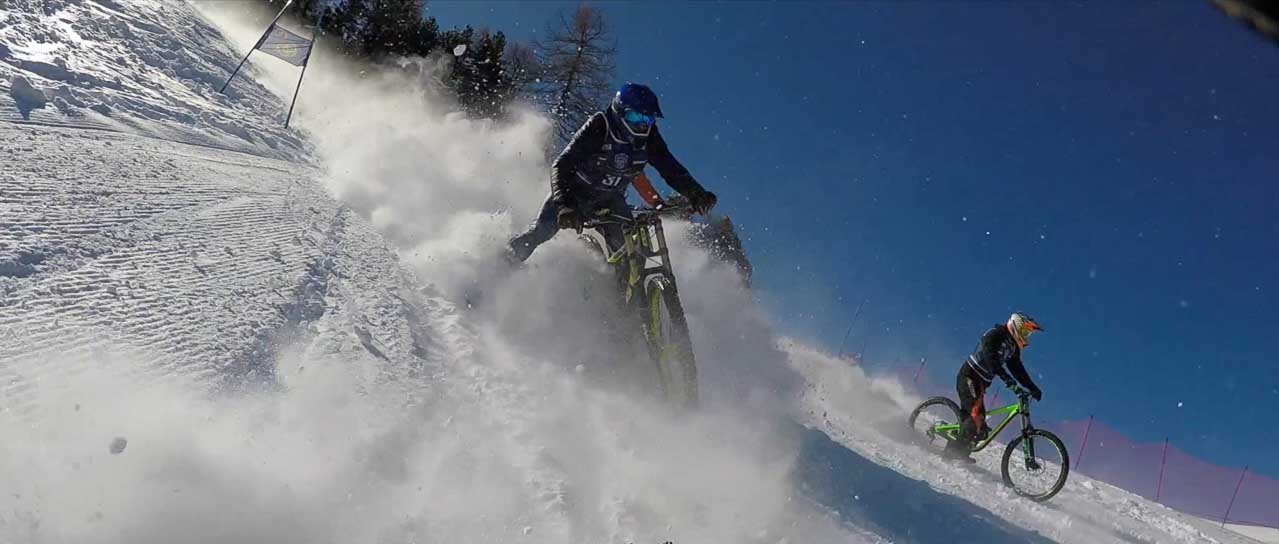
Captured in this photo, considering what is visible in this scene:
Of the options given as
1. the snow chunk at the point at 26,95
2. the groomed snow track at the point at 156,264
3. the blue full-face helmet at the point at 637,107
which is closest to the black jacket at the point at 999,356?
the blue full-face helmet at the point at 637,107

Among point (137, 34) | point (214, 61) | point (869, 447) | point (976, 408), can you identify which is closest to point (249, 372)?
point (869, 447)

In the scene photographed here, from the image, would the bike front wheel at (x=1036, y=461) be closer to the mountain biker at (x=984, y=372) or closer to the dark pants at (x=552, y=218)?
the mountain biker at (x=984, y=372)

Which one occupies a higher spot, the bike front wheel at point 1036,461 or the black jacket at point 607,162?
the black jacket at point 607,162

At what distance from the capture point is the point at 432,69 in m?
35.6

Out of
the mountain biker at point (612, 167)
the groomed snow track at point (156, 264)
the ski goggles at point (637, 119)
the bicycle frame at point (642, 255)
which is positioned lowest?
the groomed snow track at point (156, 264)

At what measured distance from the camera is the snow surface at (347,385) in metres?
2.84

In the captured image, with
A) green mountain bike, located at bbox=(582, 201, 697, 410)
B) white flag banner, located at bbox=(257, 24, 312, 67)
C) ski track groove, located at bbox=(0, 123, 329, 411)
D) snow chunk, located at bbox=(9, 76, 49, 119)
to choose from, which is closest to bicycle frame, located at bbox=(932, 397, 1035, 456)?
green mountain bike, located at bbox=(582, 201, 697, 410)

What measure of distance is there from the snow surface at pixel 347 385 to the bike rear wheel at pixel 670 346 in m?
0.20

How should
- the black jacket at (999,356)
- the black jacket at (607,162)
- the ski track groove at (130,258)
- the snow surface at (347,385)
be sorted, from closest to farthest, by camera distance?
the snow surface at (347,385)
the ski track groove at (130,258)
the black jacket at (607,162)
the black jacket at (999,356)

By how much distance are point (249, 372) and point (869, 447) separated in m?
6.28

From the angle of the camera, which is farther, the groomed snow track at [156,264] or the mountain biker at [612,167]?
the mountain biker at [612,167]

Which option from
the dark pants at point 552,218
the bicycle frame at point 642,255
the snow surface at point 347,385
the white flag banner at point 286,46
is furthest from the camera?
the white flag banner at point 286,46

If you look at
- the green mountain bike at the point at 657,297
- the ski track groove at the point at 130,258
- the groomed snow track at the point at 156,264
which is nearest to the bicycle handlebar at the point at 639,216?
the green mountain bike at the point at 657,297

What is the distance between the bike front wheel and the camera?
8562 mm
